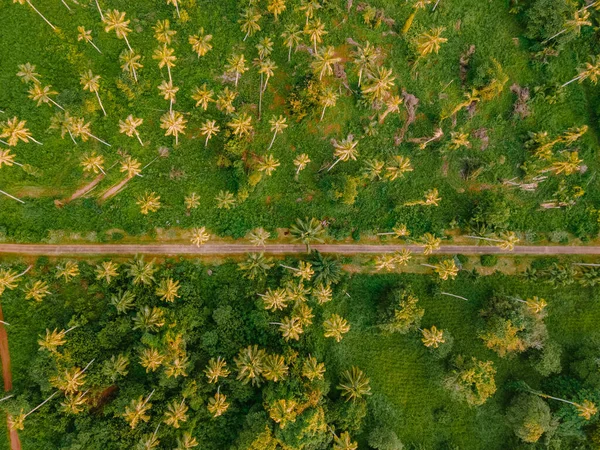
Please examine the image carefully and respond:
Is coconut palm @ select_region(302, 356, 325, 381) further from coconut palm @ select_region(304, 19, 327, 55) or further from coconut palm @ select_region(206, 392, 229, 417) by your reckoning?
coconut palm @ select_region(304, 19, 327, 55)

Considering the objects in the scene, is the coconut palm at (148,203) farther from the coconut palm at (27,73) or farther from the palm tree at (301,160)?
the coconut palm at (27,73)

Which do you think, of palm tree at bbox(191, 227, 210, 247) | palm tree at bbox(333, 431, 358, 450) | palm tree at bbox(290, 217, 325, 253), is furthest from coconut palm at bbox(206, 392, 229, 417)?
palm tree at bbox(290, 217, 325, 253)

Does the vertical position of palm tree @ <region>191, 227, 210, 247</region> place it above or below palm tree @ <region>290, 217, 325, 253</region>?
above

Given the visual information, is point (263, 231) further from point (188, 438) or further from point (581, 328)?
point (581, 328)

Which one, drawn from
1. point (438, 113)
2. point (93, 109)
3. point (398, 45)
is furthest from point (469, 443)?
point (93, 109)

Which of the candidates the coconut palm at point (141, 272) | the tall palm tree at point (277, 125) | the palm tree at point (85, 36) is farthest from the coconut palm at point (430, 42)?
the coconut palm at point (141, 272)

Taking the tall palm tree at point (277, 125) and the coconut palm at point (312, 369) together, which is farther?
the tall palm tree at point (277, 125)

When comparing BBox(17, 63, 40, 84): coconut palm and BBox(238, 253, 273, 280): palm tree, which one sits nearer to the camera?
BBox(17, 63, 40, 84): coconut palm
